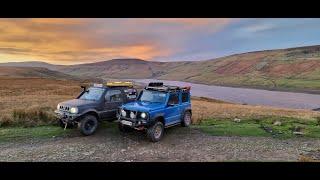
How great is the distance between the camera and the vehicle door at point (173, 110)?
14.1 meters

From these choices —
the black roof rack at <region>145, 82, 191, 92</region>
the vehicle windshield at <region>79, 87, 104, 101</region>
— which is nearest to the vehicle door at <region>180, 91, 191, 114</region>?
the black roof rack at <region>145, 82, 191, 92</region>

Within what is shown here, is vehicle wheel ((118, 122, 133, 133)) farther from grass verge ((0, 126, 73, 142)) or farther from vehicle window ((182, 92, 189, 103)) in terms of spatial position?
vehicle window ((182, 92, 189, 103))

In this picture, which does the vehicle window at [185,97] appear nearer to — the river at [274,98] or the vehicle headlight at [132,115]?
the vehicle headlight at [132,115]

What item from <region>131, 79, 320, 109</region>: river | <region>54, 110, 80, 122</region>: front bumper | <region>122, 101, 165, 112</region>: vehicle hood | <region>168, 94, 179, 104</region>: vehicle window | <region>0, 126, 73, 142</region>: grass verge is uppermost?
<region>168, 94, 179, 104</region>: vehicle window

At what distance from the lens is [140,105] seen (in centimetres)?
1369

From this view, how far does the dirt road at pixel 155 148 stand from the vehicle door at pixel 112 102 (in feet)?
2.68

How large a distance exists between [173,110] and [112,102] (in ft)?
9.19

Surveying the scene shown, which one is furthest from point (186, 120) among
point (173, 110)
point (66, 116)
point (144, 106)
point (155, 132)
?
point (66, 116)

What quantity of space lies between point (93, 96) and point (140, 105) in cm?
250

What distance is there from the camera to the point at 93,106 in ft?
46.6

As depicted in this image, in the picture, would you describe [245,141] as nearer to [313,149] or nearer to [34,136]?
[313,149]

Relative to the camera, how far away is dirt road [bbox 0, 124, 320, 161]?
11.2 meters

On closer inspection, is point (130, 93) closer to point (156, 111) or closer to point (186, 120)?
point (186, 120)
